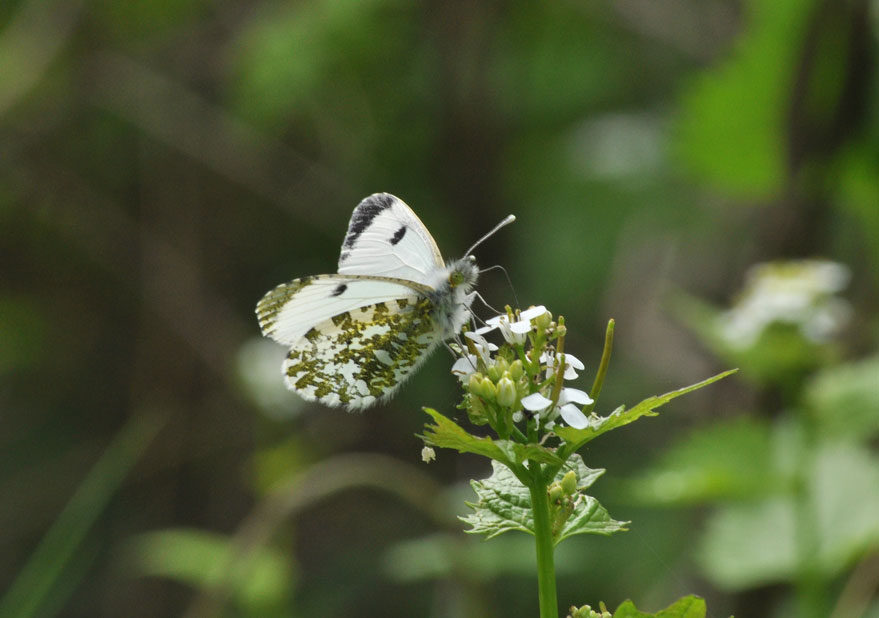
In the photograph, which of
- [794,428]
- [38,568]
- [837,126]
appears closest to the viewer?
[38,568]

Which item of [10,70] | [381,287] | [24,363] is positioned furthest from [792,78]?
[24,363]

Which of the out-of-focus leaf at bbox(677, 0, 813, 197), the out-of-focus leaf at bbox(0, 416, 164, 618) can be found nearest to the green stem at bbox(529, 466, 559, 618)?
the out-of-focus leaf at bbox(0, 416, 164, 618)

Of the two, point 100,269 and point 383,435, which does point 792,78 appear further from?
point 100,269

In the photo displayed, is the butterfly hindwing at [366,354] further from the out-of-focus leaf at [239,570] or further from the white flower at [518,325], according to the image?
the out-of-focus leaf at [239,570]

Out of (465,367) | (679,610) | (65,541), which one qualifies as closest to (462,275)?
(465,367)

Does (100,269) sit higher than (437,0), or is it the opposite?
(437,0)

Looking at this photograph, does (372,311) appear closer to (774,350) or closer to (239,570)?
(239,570)
